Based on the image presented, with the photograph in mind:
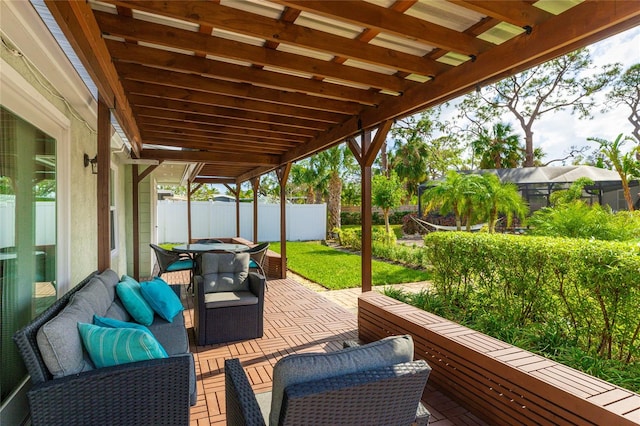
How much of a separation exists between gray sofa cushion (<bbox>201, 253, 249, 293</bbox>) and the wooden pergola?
1223mm

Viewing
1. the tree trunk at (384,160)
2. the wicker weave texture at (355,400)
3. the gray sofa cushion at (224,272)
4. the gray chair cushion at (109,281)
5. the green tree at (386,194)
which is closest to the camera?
the wicker weave texture at (355,400)

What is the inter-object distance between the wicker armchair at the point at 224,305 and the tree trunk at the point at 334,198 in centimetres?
1188

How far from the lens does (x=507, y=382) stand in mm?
2205

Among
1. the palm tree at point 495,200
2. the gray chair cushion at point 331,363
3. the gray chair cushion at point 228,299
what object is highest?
the palm tree at point 495,200

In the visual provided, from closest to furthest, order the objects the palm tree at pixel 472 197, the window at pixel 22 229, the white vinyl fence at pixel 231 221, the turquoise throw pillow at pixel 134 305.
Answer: the window at pixel 22 229 < the turquoise throw pillow at pixel 134 305 < the palm tree at pixel 472 197 < the white vinyl fence at pixel 231 221

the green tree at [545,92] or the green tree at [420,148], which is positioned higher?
the green tree at [545,92]

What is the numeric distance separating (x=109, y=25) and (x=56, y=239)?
1720 millimetres

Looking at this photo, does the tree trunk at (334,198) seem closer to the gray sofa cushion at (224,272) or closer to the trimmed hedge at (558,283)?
the gray sofa cushion at (224,272)

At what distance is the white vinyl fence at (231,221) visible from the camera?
14266 mm

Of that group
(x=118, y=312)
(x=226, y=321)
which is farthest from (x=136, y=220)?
(x=118, y=312)

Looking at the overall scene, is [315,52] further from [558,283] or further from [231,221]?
[231,221]

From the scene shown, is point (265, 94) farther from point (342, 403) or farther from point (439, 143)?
point (439, 143)

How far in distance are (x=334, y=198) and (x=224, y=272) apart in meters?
12.1

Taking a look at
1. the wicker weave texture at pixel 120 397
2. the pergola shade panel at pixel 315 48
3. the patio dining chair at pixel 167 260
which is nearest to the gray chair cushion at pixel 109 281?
the wicker weave texture at pixel 120 397
